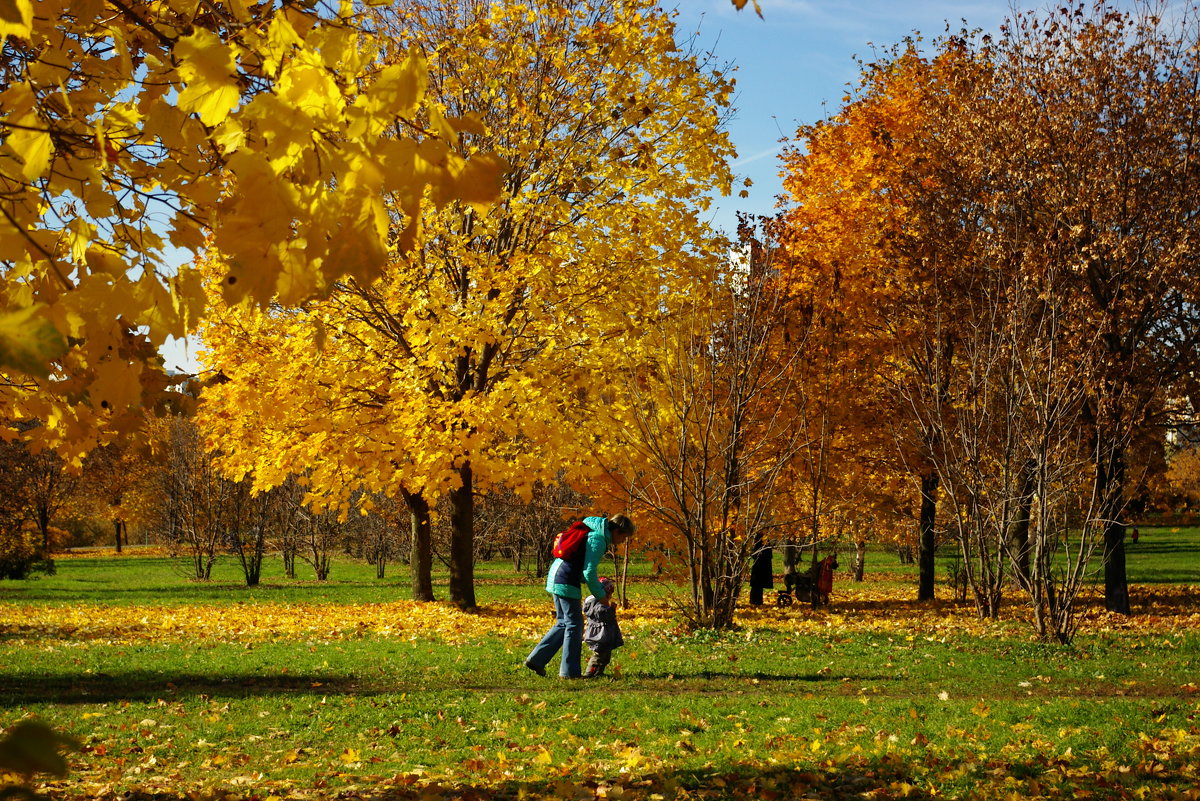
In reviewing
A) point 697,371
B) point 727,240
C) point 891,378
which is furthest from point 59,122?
point 891,378

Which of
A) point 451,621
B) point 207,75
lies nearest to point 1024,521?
point 451,621

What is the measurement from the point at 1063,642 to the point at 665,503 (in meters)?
6.09

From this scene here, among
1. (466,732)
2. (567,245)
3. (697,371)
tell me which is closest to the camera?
(466,732)

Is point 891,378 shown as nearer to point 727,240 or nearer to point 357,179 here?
point 727,240

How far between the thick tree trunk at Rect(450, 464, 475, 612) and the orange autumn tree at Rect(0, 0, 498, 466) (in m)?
12.2

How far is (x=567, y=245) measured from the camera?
43.0 feet

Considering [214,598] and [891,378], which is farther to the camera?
[214,598]

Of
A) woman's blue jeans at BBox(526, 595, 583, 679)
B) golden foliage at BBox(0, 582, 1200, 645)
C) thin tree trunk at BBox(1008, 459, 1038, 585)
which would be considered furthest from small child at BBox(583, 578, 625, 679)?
thin tree trunk at BBox(1008, 459, 1038, 585)

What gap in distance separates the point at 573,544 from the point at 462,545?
743 centimetres

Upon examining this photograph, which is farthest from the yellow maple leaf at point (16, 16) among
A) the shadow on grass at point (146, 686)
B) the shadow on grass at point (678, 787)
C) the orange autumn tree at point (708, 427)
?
the orange autumn tree at point (708, 427)

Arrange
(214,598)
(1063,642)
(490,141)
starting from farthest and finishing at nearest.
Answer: (214,598) → (490,141) → (1063,642)

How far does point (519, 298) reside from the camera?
13578 millimetres

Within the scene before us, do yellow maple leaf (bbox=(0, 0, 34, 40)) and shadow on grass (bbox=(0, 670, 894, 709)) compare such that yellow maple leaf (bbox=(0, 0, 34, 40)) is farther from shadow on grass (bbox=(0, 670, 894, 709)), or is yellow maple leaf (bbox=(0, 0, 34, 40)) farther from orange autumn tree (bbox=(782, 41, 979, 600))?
orange autumn tree (bbox=(782, 41, 979, 600))

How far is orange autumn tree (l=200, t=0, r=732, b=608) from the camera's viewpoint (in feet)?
41.7
